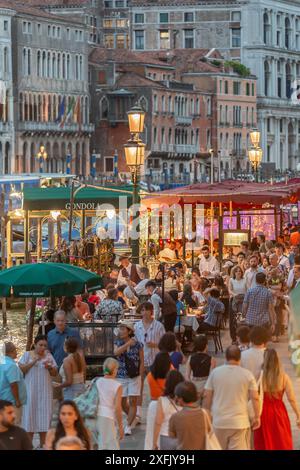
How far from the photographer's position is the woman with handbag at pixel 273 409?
14826mm

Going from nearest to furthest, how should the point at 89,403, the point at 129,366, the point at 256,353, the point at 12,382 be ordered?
the point at 89,403 < the point at 256,353 < the point at 12,382 < the point at 129,366

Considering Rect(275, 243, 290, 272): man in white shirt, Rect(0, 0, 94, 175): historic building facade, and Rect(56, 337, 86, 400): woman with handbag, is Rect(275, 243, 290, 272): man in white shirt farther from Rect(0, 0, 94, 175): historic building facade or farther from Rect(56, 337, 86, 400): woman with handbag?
Rect(0, 0, 94, 175): historic building facade

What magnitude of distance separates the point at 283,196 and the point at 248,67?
10548 centimetres

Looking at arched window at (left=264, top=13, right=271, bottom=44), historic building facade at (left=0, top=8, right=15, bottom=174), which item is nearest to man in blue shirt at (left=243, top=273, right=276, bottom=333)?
historic building facade at (left=0, top=8, right=15, bottom=174)

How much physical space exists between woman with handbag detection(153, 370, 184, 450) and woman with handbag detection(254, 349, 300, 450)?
1.07 m

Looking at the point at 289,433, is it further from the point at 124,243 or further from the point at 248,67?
the point at 248,67

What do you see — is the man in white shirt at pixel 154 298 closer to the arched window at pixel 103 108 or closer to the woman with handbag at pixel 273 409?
the woman with handbag at pixel 273 409

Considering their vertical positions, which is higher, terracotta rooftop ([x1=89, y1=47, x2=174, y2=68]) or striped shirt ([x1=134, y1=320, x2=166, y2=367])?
terracotta rooftop ([x1=89, y1=47, x2=174, y2=68])

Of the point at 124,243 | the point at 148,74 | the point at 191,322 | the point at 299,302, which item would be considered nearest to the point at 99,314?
the point at 191,322

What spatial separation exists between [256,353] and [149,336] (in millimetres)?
3043

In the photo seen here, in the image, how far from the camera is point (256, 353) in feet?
51.1

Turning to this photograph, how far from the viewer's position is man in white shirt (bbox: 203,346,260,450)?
14.4 metres

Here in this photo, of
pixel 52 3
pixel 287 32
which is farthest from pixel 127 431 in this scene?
pixel 287 32

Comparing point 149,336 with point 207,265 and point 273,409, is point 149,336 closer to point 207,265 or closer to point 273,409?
point 273,409
